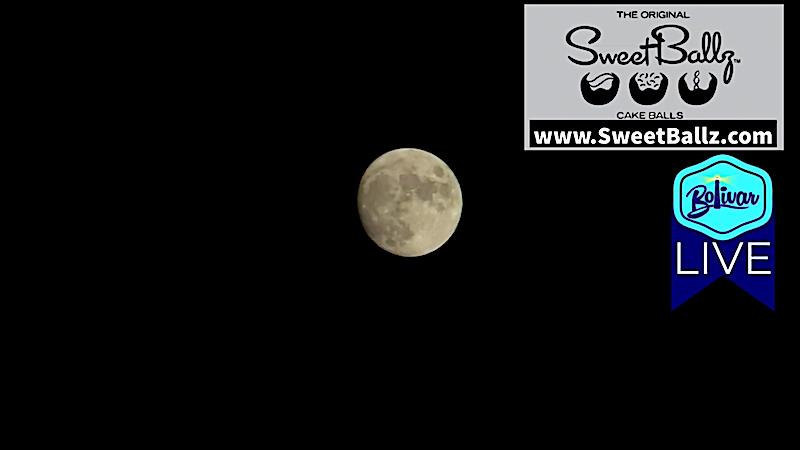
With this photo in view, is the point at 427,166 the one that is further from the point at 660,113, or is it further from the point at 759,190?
the point at 759,190

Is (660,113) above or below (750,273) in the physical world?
above

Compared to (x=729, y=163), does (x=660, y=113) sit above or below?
above

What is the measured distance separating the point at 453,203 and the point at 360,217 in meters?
0.71

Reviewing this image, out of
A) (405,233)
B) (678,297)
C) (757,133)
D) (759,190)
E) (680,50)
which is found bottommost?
(678,297)

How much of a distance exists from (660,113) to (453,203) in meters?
1.70

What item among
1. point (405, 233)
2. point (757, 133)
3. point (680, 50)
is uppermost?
point (680, 50)

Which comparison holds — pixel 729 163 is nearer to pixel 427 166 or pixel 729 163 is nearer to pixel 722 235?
pixel 722 235

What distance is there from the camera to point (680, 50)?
498cm

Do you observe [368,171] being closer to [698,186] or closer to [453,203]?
[453,203]

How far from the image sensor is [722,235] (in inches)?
200

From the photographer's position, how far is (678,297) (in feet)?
16.6

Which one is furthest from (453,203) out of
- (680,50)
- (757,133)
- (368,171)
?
(757,133)

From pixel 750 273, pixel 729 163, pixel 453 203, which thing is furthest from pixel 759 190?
pixel 453 203

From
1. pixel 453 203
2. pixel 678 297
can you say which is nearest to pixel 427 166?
pixel 453 203
